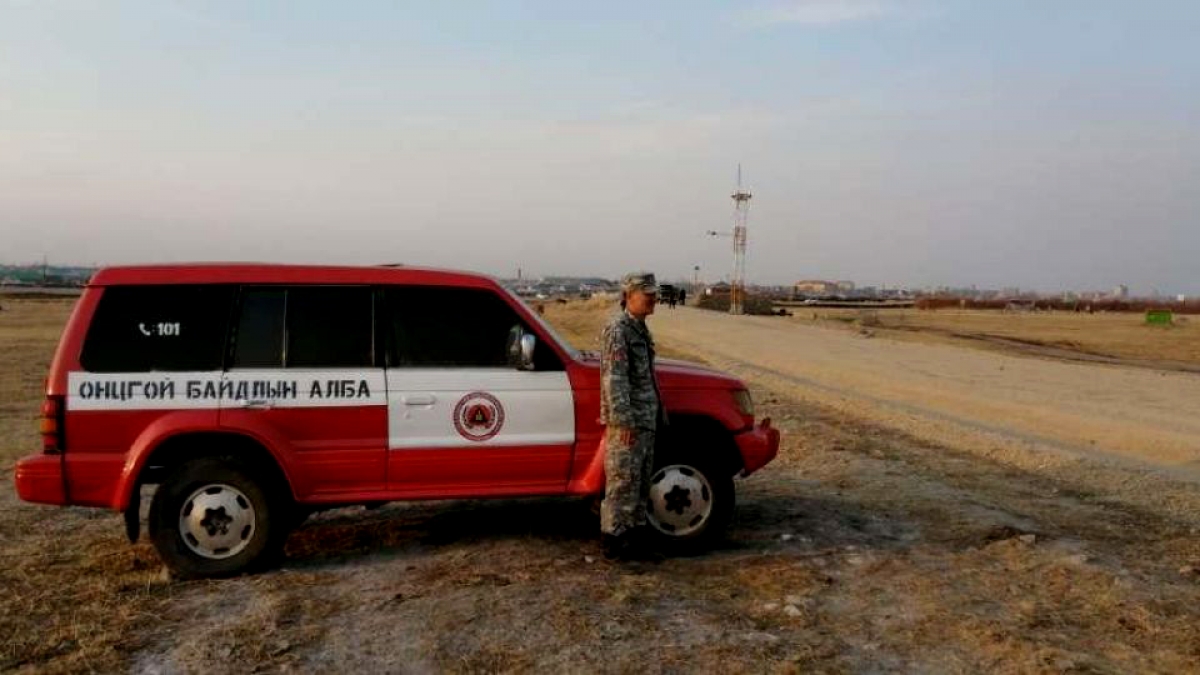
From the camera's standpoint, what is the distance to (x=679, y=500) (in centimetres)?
675

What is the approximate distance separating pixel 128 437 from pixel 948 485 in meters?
6.85

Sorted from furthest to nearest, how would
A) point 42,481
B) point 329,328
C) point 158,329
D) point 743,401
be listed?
point 743,401
point 329,328
point 158,329
point 42,481

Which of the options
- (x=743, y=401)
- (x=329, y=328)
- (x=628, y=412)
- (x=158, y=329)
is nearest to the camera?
(x=158, y=329)

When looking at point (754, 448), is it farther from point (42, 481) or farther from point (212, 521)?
point (42, 481)

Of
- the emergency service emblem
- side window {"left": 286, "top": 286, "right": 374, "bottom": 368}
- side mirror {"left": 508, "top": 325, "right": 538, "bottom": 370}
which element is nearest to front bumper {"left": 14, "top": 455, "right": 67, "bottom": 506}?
side window {"left": 286, "top": 286, "right": 374, "bottom": 368}

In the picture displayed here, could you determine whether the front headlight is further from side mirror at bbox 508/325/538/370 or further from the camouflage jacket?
side mirror at bbox 508/325/538/370

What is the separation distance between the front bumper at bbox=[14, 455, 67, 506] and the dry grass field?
0.56 m

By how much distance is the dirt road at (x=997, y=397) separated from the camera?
39.3ft

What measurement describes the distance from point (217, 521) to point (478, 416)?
169cm

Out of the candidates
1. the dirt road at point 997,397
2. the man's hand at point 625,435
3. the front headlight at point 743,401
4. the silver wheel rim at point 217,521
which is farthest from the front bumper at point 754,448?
the dirt road at point 997,397

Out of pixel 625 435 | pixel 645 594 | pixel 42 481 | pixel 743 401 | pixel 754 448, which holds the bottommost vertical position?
pixel 645 594

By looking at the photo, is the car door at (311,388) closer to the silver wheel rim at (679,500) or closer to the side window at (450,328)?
the side window at (450,328)

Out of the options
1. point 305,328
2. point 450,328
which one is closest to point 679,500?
point 450,328

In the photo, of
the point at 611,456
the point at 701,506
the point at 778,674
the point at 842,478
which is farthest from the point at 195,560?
the point at 842,478
